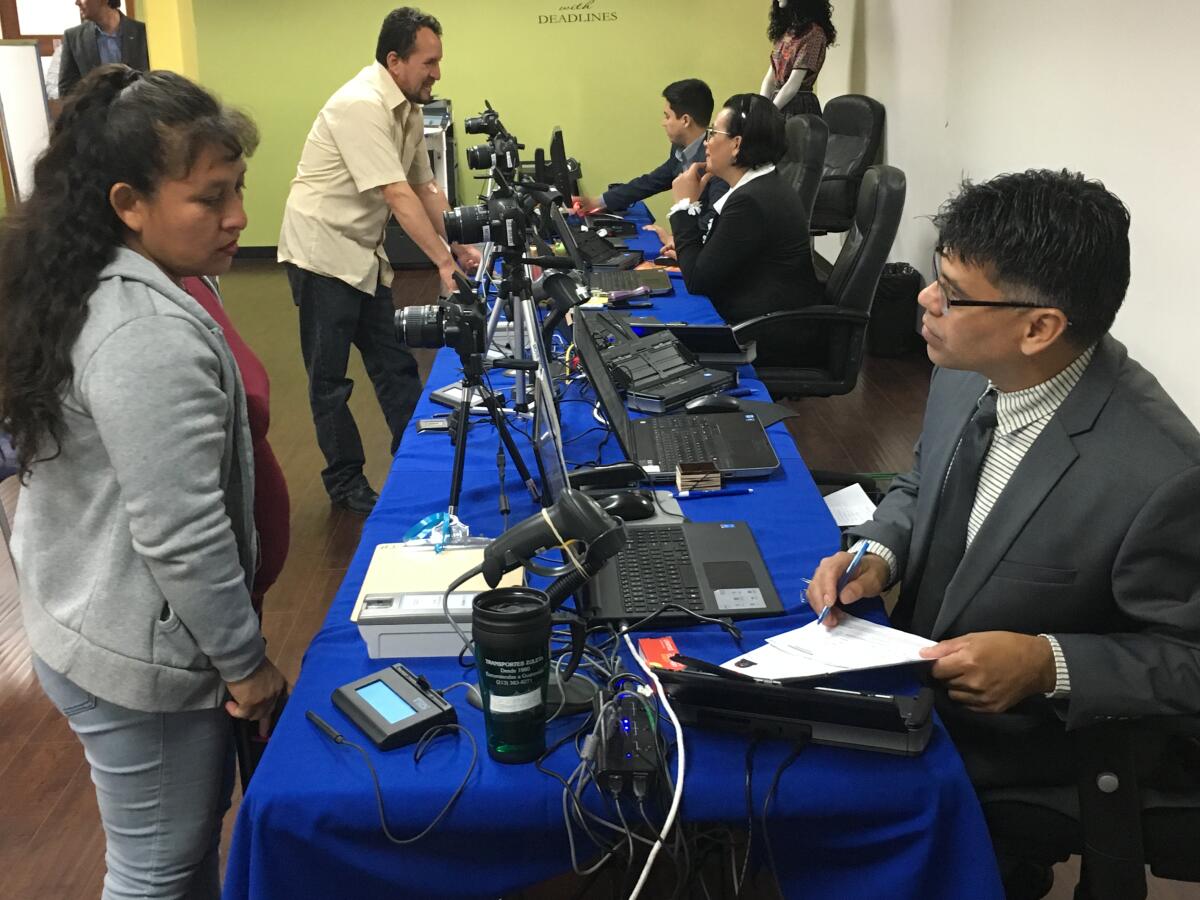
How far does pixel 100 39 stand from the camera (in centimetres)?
604

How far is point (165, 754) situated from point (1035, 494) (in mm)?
1218

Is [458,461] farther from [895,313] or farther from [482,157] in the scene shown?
[895,313]

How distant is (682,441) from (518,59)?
6141 mm

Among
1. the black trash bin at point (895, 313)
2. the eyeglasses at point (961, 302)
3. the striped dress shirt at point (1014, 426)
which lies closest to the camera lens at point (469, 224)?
the eyeglasses at point (961, 302)

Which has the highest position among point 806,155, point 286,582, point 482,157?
point 482,157

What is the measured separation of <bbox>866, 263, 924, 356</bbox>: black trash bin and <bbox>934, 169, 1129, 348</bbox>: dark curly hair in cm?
379

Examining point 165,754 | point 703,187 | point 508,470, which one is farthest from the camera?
point 703,187

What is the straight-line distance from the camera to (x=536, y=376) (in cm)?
177

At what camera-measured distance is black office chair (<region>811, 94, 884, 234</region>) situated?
18.0 feet

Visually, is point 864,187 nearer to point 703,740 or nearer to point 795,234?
point 795,234

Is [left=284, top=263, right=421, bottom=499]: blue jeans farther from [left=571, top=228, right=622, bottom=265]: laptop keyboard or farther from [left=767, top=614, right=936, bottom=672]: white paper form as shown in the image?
[left=767, top=614, right=936, bottom=672]: white paper form

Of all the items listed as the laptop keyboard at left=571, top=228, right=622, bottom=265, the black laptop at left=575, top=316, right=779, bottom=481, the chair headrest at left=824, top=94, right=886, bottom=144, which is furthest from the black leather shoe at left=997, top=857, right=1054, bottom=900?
the chair headrest at left=824, top=94, right=886, bottom=144

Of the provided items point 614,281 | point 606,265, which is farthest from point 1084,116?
point 606,265

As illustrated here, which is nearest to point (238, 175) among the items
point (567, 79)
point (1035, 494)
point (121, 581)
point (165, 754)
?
point (121, 581)
